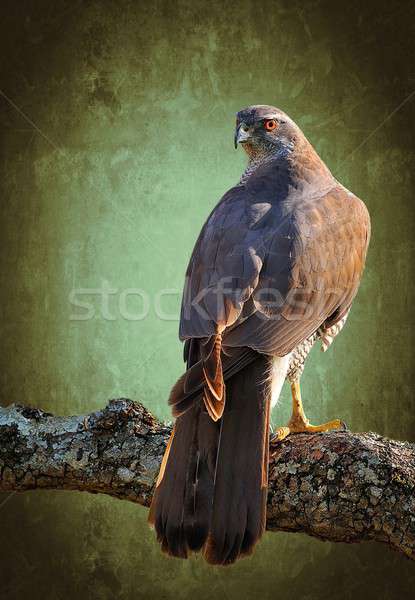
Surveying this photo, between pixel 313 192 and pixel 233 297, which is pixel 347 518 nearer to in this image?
pixel 233 297

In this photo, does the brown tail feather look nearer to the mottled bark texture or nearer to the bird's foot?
the mottled bark texture

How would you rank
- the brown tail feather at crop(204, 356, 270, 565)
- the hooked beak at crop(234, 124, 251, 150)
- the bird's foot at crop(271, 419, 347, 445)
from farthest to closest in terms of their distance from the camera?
the hooked beak at crop(234, 124, 251, 150) < the bird's foot at crop(271, 419, 347, 445) < the brown tail feather at crop(204, 356, 270, 565)

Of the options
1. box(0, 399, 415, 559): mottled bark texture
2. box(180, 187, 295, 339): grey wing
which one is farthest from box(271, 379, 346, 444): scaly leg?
box(180, 187, 295, 339): grey wing

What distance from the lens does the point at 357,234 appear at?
3189 millimetres

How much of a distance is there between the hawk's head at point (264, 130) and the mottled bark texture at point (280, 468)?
52.7 inches

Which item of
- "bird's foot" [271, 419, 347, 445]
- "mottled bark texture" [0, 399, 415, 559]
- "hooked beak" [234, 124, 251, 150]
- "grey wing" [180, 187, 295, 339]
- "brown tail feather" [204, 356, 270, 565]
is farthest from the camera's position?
"hooked beak" [234, 124, 251, 150]

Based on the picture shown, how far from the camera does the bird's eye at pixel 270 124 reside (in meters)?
3.42

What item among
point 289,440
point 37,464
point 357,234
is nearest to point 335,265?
point 357,234

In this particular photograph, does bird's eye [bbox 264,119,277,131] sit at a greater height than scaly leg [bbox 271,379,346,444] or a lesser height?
greater

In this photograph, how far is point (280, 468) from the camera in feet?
8.07

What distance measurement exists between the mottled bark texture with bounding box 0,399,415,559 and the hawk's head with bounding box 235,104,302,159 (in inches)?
52.7

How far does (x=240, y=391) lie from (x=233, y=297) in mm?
331

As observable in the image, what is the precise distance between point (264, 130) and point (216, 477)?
5.50 feet

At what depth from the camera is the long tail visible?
2227 millimetres
